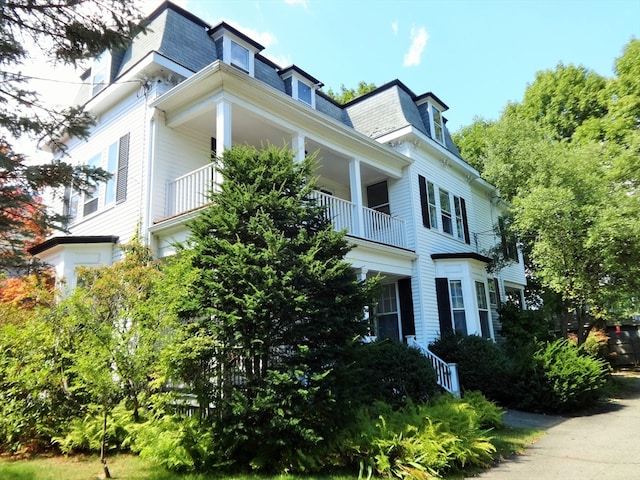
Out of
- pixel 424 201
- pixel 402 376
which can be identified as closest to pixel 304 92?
pixel 424 201

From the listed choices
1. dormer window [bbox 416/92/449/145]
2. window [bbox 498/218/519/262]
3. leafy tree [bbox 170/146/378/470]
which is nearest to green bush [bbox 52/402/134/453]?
leafy tree [bbox 170/146/378/470]

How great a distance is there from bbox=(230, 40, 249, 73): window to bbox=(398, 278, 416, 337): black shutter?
8295 mm

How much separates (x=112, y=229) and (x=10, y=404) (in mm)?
4938

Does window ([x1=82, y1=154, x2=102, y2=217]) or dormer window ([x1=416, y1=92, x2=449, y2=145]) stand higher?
dormer window ([x1=416, y1=92, x2=449, y2=145])

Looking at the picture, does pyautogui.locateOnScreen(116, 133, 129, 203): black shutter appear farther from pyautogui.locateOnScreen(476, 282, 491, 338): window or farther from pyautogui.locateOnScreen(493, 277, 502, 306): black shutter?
pyautogui.locateOnScreen(493, 277, 502, 306): black shutter

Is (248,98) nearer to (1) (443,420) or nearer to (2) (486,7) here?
(2) (486,7)

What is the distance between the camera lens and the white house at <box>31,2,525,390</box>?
1002 cm

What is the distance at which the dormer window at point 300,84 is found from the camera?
14.2 meters

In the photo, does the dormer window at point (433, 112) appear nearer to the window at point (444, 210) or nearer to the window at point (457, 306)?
the window at point (444, 210)

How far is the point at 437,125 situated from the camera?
17469 mm

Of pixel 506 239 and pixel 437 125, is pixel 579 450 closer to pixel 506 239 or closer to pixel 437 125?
pixel 506 239

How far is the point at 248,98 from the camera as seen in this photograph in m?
9.98

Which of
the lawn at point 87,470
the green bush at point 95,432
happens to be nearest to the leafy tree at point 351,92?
the green bush at point 95,432

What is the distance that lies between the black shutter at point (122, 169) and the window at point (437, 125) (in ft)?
36.8
